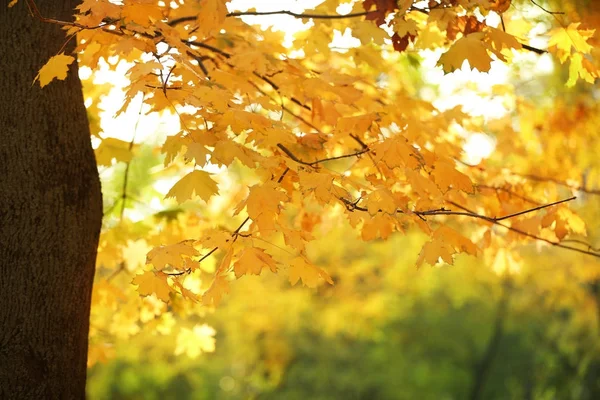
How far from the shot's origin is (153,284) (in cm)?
273

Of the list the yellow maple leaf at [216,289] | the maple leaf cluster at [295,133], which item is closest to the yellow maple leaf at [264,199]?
the maple leaf cluster at [295,133]

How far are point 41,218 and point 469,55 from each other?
2.07m

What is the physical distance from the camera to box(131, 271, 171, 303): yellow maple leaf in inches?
107

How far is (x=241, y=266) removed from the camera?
106 inches

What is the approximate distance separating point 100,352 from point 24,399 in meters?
1.84

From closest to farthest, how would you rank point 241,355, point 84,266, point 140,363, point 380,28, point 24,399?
1. point 24,399
2. point 84,266
3. point 380,28
4. point 241,355
5. point 140,363

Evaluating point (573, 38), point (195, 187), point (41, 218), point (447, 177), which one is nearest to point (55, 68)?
point (41, 218)

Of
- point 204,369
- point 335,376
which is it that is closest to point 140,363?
point 204,369

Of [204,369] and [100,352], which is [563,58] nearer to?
[100,352]

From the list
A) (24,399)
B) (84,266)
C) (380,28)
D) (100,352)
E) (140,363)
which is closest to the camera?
(24,399)

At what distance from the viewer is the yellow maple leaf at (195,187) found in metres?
2.71

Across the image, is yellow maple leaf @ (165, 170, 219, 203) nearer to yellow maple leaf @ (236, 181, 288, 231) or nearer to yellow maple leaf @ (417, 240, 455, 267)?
yellow maple leaf @ (236, 181, 288, 231)

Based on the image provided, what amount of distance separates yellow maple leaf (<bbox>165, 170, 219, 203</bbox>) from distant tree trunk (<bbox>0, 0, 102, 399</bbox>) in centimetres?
85

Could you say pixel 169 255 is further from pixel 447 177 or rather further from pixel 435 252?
pixel 447 177
